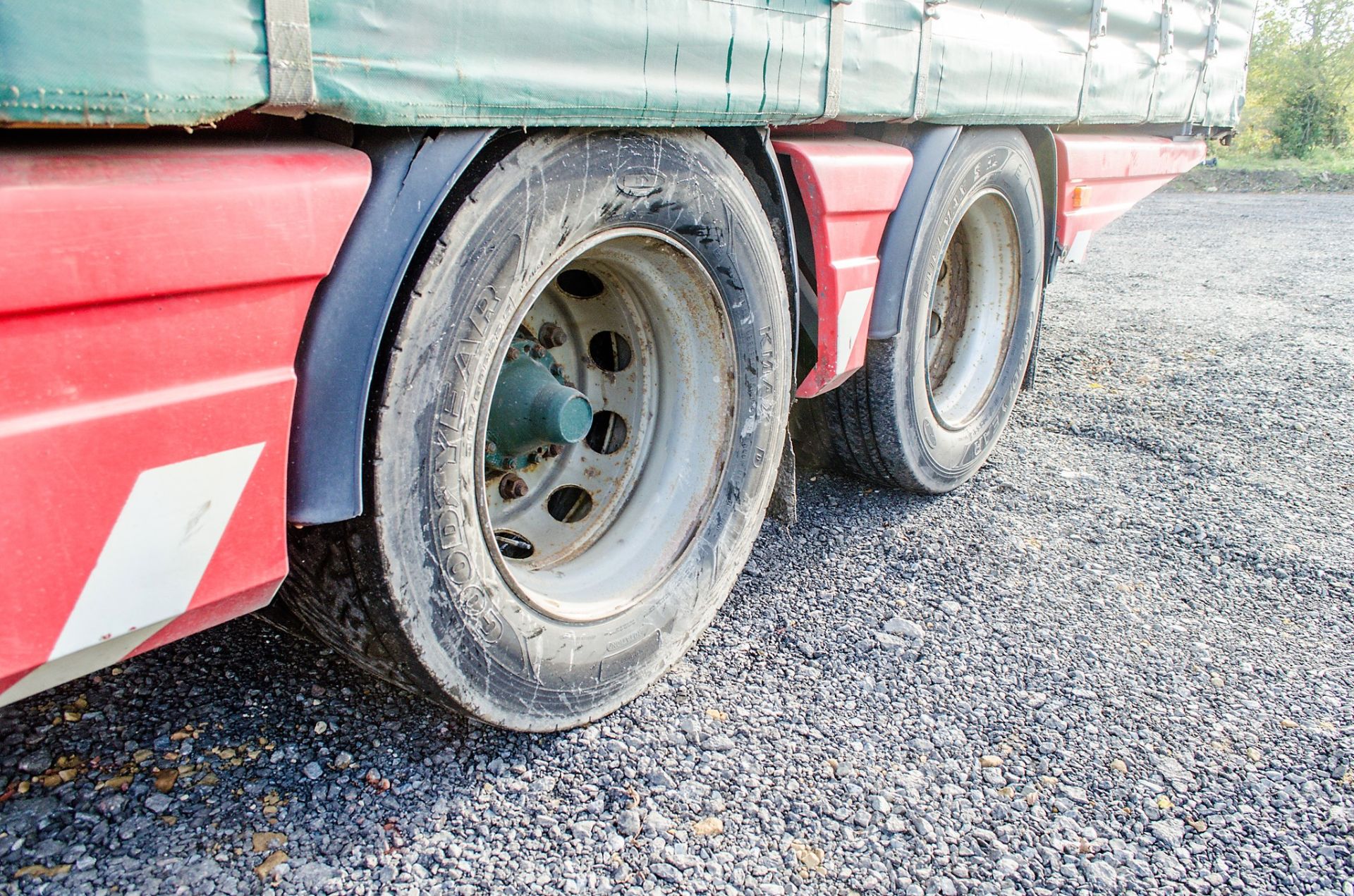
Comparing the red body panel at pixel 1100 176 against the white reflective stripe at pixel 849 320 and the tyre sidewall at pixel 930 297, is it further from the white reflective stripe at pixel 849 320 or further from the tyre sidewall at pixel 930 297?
the white reflective stripe at pixel 849 320

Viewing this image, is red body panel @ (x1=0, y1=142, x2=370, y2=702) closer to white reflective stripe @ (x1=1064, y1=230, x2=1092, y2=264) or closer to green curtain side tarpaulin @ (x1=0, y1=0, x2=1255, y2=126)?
green curtain side tarpaulin @ (x1=0, y1=0, x2=1255, y2=126)

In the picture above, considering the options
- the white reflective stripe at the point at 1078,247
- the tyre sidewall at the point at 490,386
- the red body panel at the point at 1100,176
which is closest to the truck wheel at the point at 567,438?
the tyre sidewall at the point at 490,386

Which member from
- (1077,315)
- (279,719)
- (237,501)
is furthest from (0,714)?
(1077,315)

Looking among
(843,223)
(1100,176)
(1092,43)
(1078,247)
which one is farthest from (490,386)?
(1100,176)

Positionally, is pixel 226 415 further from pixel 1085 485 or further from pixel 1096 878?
pixel 1085 485

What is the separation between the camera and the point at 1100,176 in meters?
3.84

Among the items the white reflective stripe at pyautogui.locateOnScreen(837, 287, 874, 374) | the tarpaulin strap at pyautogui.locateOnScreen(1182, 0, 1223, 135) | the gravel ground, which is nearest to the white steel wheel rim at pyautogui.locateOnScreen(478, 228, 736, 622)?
the gravel ground

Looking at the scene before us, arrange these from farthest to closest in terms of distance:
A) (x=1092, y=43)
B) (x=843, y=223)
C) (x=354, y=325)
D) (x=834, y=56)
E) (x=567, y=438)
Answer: (x=1092, y=43)
(x=843, y=223)
(x=834, y=56)
(x=567, y=438)
(x=354, y=325)

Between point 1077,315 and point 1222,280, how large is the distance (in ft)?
6.67

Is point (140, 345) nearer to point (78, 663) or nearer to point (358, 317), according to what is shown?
point (358, 317)

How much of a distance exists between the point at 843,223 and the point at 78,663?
1.84 metres

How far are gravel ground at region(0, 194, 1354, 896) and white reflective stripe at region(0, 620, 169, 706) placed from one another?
471 mm

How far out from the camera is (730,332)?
218 centimetres

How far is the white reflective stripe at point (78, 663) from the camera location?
4.02ft
